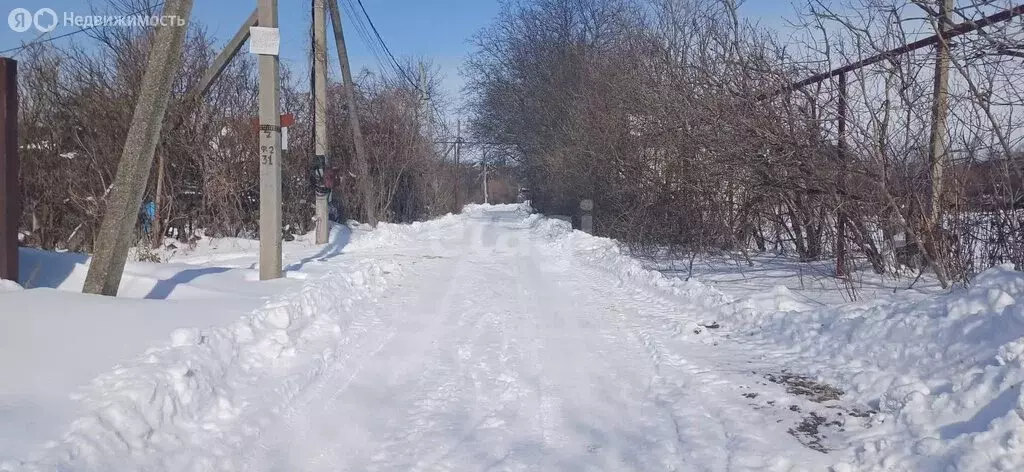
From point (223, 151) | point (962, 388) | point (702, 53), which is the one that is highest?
point (702, 53)

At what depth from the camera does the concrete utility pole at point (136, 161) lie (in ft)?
24.0

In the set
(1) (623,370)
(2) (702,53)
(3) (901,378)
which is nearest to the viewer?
(3) (901,378)

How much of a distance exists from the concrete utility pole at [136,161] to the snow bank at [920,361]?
587 cm

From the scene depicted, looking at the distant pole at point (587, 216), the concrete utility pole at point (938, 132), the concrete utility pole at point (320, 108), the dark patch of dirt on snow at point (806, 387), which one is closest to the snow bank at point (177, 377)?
the dark patch of dirt on snow at point (806, 387)

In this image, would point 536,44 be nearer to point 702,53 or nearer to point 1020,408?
point 702,53

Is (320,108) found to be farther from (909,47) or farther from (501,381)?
(501,381)

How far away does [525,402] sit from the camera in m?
5.17

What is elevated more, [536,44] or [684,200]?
[536,44]

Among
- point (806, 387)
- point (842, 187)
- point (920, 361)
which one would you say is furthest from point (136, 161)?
point (842, 187)

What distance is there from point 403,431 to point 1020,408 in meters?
3.51

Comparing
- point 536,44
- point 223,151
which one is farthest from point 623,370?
point 536,44

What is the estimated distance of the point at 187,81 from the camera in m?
16.3

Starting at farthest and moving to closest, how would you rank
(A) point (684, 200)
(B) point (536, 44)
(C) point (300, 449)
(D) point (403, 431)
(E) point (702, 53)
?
(B) point (536, 44), (A) point (684, 200), (E) point (702, 53), (D) point (403, 431), (C) point (300, 449)

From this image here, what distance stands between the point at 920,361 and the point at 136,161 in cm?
736
